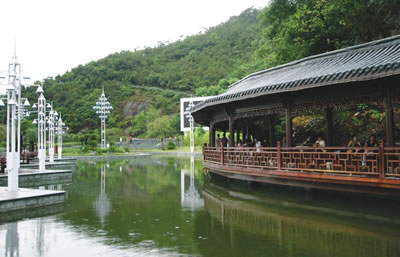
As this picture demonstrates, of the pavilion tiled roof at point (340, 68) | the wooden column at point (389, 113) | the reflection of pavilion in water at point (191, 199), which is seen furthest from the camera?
the reflection of pavilion in water at point (191, 199)

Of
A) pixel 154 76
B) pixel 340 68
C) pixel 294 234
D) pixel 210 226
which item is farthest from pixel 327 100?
pixel 154 76

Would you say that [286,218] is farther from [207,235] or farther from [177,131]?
[177,131]

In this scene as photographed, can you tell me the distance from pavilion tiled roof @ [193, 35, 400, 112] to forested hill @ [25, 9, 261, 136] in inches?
2032

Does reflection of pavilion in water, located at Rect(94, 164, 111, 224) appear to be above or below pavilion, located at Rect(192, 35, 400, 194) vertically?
below

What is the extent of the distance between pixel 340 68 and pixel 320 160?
9.50 ft

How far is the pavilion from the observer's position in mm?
8922

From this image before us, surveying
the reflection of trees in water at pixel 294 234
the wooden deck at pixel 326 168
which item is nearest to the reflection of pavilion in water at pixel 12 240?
the reflection of trees in water at pixel 294 234

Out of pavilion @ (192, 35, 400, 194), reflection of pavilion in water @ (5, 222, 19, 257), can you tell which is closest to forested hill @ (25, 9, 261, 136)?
pavilion @ (192, 35, 400, 194)

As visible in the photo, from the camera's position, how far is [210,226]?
7.79m

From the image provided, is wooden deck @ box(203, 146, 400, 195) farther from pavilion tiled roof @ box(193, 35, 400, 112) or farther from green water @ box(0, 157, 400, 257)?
pavilion tiled roof @ box(193, 35, 400, 112)

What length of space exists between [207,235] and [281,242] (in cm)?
141

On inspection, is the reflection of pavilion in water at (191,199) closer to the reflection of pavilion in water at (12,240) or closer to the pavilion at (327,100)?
the pavilion at (327,100)

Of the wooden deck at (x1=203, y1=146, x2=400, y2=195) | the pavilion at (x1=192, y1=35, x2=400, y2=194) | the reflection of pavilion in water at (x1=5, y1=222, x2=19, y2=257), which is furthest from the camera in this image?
the pavilion at (x1=192, y1=35, x2=400, y2=194)

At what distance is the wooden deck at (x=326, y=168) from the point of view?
8.54 m
